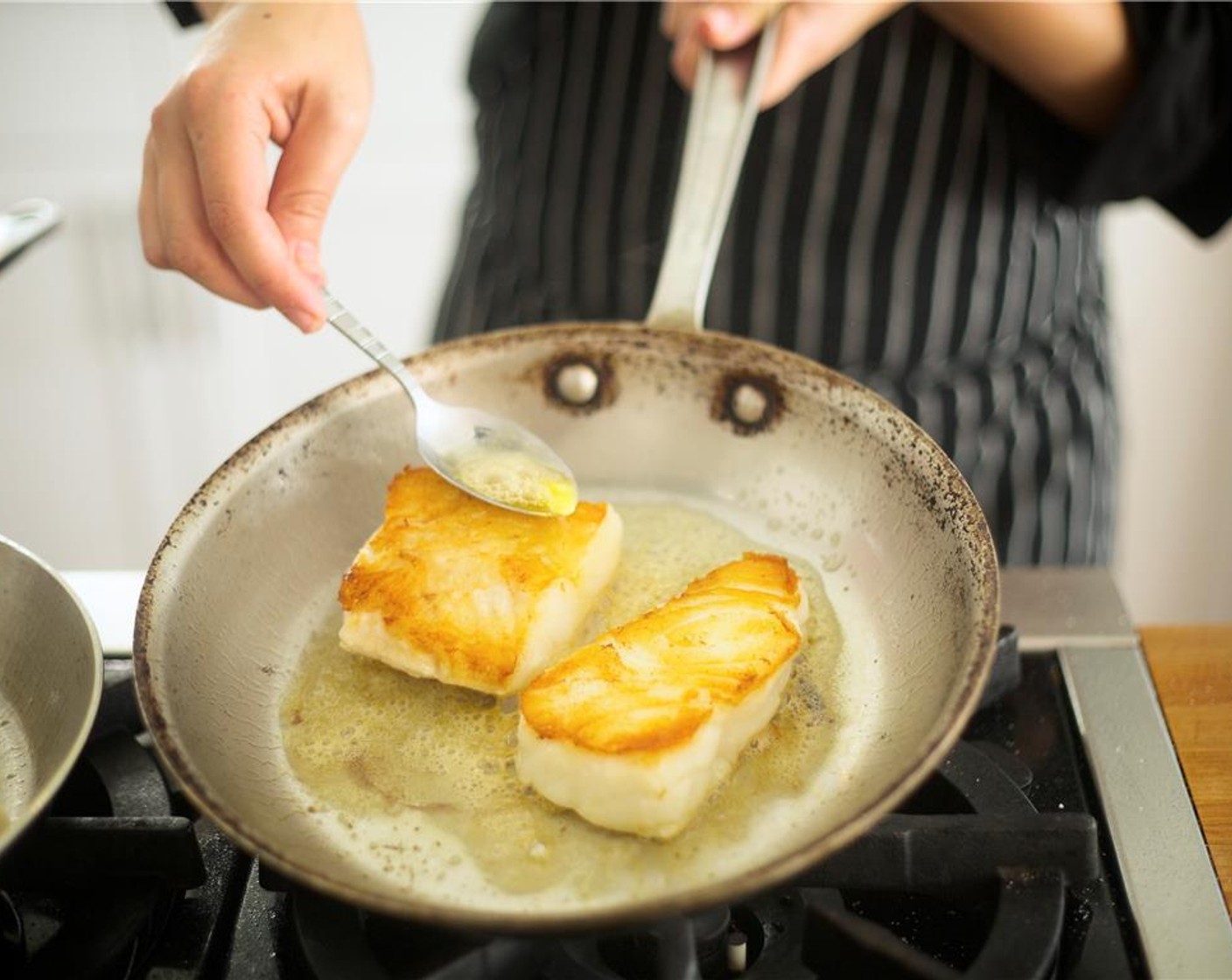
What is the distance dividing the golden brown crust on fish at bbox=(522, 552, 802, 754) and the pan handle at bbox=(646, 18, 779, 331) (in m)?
0.28

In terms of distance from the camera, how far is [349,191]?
7.85 feet

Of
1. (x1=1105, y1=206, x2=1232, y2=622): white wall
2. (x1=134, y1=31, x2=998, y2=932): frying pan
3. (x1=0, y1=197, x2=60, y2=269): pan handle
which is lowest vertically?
(x1=1105, y1=206, x2=1232, y2=622): white wall

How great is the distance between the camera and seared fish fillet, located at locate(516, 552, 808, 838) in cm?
71

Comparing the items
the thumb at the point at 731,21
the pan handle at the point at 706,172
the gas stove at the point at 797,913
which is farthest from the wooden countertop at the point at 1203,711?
the thumb at the point at 731,21

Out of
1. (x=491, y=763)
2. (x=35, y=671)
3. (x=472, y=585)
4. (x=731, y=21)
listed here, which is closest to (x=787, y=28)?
(x=731, y=21)

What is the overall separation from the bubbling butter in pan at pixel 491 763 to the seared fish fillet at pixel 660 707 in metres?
0.02

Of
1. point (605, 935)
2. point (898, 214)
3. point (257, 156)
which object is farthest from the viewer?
point (898, 214)

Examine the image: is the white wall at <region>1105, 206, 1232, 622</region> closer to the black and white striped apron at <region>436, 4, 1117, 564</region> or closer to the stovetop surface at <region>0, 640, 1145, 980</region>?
the black and white striped apron at <region>436, 4, 1117, 564</region>

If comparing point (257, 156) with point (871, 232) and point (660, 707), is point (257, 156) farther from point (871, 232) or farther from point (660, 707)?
point (871, 232)

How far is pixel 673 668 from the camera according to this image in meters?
0.78

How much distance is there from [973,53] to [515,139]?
0.54 m

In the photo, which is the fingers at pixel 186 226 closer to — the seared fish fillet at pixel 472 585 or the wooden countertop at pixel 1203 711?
the seared fish fillet at pixel 472 585

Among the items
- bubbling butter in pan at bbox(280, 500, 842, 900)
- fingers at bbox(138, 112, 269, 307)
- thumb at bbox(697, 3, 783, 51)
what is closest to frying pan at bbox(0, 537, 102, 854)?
bubbling butter in pan at bbox(280, 500, 842, 900)

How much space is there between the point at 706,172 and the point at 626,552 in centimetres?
33
